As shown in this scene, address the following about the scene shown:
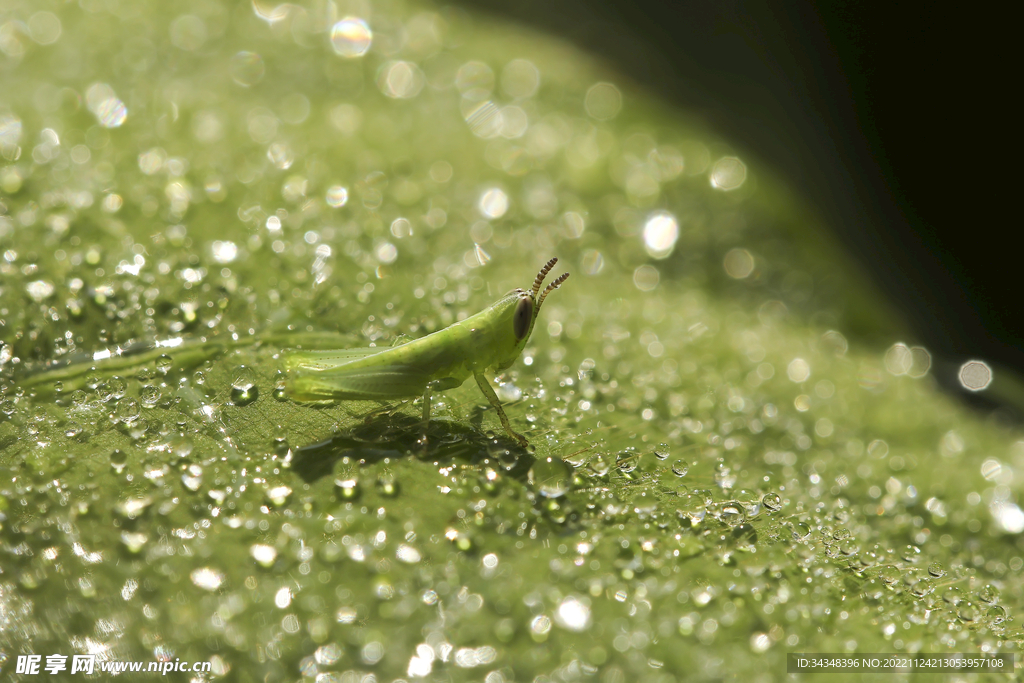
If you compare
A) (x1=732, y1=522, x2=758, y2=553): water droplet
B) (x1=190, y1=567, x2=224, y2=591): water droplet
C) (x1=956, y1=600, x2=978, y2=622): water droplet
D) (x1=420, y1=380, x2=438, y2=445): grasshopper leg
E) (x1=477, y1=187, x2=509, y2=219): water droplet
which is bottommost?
(x1=420, y1=380, x2=438, y2=445): grasshopper leg

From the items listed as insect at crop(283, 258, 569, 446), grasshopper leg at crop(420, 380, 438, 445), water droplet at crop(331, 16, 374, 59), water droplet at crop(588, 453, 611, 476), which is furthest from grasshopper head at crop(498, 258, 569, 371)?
water droplet at crop(331, 16, 374, 59)

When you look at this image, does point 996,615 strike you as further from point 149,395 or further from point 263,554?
point 149,395

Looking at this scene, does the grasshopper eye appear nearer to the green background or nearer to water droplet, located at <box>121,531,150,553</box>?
the green background

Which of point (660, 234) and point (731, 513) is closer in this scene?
point (731, 513)

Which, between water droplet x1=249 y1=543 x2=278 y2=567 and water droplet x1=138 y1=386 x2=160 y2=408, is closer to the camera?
water droplet x1=249 y1=543 x2=278 y2=567

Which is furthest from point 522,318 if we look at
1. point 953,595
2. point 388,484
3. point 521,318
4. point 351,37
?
point 351,37

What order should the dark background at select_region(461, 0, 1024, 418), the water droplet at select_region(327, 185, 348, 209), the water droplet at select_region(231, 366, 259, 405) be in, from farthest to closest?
the dark background at select_region(461, 0, 1024, 418)
the water droplet at select_region(327, 185, 348, 209)
the water droplet at select_region(231, 366, 259, 405)
